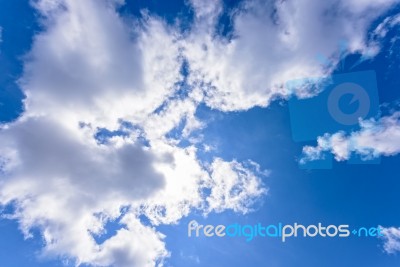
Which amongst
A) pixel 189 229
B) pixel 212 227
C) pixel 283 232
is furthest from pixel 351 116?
pixel 189 229

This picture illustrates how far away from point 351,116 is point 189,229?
20604 mm

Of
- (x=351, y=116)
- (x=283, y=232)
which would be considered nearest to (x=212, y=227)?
(x=283, y=232)

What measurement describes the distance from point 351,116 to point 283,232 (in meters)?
14.0

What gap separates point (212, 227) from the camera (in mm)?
24781

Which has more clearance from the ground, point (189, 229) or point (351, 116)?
point (351, 116)

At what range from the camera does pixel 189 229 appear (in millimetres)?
24891

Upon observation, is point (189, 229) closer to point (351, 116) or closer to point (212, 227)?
point (212, 227)

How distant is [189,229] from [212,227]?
2391 millimetres

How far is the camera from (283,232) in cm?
2481

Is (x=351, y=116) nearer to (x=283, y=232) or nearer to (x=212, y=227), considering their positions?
(x=283, y=232)

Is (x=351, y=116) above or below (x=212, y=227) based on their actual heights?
above

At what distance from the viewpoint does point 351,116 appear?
82.6ft

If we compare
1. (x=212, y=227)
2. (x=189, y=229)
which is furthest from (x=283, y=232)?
(x=189, y=229)

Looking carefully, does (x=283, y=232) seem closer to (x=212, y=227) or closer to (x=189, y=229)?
(x=212, y=227)
